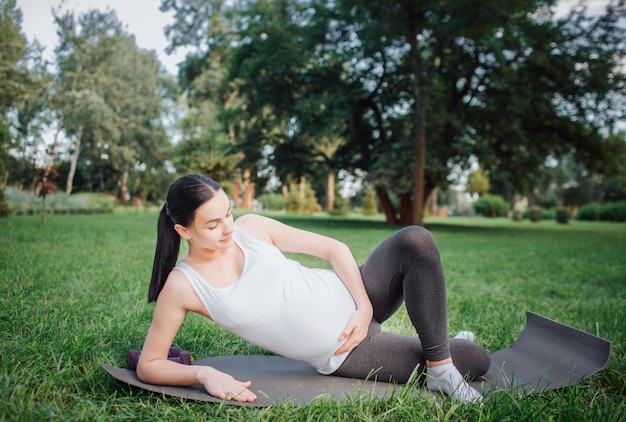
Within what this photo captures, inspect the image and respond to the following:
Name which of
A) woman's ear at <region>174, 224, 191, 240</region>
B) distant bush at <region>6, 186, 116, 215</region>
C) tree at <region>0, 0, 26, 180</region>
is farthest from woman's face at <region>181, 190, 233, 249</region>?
distant bush at <region>6, 186, 116, 215</region>

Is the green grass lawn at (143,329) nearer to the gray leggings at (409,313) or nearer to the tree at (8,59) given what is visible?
the gray leggings at (409,313)

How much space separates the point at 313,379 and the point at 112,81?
9.78 meters

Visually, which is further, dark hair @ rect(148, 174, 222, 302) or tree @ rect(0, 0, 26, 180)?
tree @ rect(0, 0, 26, 180)

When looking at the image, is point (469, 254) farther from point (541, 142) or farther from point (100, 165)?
point (541, 142)

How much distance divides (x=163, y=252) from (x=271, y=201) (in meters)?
31.1

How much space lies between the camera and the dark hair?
1495 millimetres

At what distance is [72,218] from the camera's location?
32.7 ft

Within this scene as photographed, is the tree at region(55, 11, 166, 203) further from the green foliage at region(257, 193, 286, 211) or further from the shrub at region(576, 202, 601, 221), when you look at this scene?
the shrub at region(576, 202, 601, 221)

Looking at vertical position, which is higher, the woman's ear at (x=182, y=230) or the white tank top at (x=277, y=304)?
the woman's ear at (x=182, y=230)

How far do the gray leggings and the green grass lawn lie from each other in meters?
0.19

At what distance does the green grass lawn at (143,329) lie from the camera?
1.51 metres

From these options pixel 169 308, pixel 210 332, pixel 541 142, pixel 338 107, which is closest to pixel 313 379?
pixel 169 308

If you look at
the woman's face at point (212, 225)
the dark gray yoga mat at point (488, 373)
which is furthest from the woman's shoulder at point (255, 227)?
the dark gray yoga mat at point (488, 373)

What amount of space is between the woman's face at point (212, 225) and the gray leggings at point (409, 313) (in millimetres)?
638
